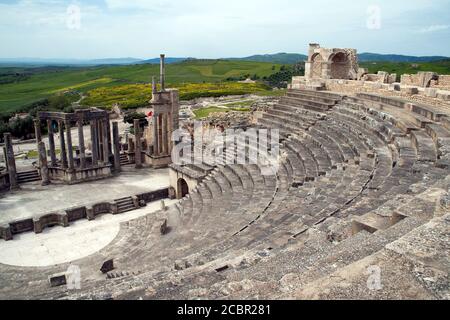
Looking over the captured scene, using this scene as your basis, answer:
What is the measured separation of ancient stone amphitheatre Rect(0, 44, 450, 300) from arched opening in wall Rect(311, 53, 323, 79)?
0.09 meters

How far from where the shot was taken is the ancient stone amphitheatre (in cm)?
468

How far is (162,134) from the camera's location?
24.1 m

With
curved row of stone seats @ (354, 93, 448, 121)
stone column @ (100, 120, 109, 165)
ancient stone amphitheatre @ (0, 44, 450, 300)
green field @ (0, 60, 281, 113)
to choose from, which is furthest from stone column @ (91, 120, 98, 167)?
green field @ (0, 60, 281, 113)

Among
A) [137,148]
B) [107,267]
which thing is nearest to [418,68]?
[137,148]

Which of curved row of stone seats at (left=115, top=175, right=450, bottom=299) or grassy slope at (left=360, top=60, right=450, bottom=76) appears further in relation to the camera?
grassy slope at (left=360, top=60, right=450, bottom=76)

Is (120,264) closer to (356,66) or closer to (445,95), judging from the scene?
(445,95)

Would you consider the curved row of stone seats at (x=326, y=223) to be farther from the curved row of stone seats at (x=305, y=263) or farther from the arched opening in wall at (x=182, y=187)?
the arched opening in wall at (x=182, y=187)

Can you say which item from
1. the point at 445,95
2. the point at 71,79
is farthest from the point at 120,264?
the point at 71,79

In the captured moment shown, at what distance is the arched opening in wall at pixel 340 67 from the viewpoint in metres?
25.2

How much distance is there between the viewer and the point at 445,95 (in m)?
14.7

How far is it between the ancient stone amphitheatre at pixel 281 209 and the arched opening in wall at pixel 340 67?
0.25 ft

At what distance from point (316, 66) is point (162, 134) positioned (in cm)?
1149

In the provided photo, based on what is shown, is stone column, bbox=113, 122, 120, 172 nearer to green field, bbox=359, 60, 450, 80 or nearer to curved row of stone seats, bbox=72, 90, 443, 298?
curved row of stone seats, bbox=72, 90, 443, 298

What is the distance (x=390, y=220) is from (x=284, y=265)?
221 centimetres
